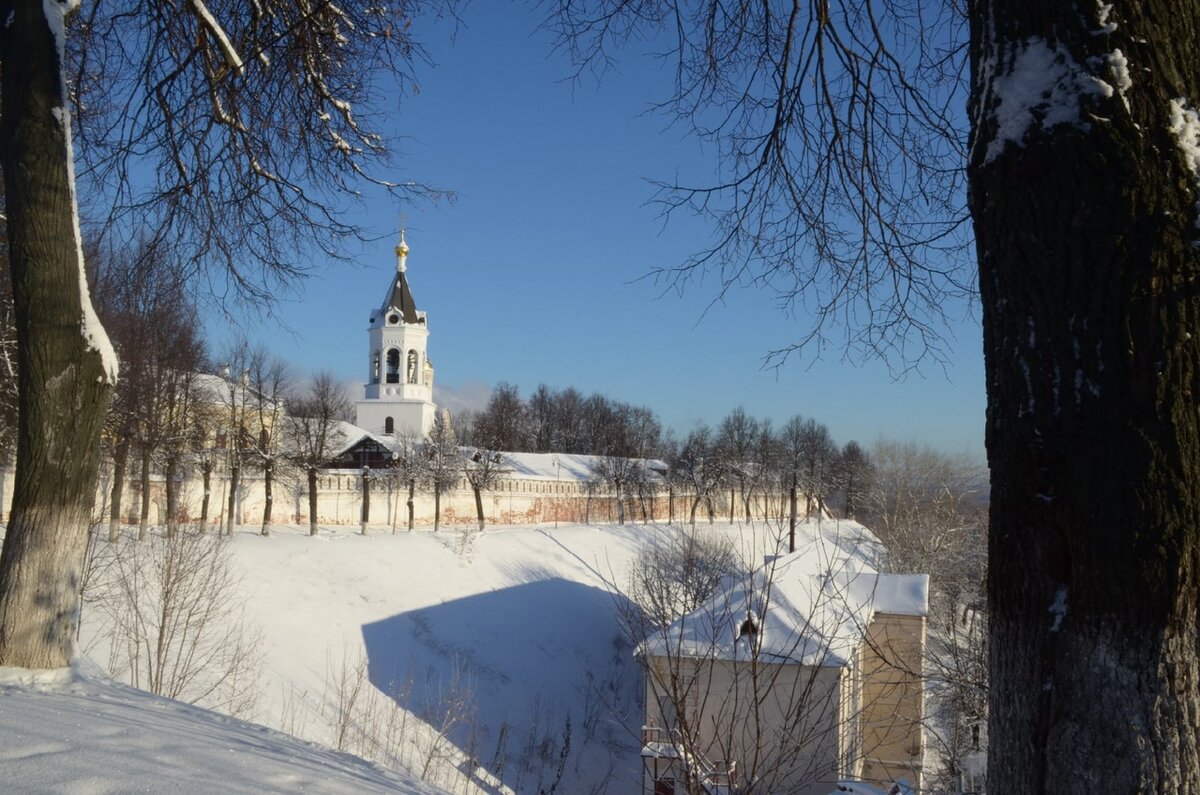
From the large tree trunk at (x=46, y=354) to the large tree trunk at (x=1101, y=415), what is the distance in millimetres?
5692

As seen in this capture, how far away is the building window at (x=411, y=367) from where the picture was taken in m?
60.9

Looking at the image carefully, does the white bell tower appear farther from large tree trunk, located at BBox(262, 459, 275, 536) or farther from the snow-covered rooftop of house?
large tree trunk, located at BBox(262, 459, 275, 536)

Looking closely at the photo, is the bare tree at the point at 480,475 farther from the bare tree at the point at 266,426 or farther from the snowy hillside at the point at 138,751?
the snowy hillside at the point at 138,751

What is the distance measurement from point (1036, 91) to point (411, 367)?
60.6 m

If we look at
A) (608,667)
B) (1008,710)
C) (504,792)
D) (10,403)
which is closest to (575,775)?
(504,792)

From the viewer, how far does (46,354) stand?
5973 millimetres

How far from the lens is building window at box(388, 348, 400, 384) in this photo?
60.6 meters

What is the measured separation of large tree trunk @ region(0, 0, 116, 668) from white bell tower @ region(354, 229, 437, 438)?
173 ft

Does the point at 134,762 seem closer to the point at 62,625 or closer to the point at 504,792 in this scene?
the point at 62,625

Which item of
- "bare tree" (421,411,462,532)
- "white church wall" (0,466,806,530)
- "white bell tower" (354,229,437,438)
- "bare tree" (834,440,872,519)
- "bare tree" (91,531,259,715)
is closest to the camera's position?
"bare tree" (91,531,259,715)

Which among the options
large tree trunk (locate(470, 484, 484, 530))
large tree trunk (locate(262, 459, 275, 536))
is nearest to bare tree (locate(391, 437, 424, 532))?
large tree trunk (locate(470, 484, 484, 530))

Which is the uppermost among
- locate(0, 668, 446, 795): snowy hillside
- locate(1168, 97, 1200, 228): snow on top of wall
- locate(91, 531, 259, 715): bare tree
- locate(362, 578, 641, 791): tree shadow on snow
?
locate(1168, 97, 1200, 228): snow on top of wall

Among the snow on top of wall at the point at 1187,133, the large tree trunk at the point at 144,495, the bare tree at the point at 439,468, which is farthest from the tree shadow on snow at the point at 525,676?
the snow on top of wall at the point at 1187,133

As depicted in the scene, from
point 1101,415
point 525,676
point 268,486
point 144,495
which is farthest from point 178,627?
point 268,486
